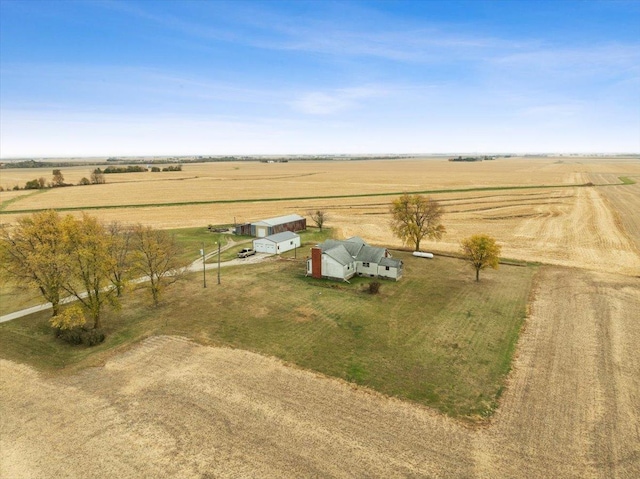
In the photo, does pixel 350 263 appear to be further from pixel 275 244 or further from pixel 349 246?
pixel 275 244

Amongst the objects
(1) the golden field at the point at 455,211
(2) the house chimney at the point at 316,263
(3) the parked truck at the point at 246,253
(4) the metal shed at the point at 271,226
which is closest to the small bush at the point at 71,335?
(2) the house chimney at the point at 316,263

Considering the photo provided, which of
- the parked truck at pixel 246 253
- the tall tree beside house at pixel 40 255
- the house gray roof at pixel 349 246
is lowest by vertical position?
the parked truck at pixel 246 253

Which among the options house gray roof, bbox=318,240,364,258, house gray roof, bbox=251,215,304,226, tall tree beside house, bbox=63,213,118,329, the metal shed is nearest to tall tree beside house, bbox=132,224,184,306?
tall tree beside house, bbox=63,213,118,329

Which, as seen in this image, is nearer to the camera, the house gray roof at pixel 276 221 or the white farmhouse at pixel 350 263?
the white farmhouse at pixel 350 263

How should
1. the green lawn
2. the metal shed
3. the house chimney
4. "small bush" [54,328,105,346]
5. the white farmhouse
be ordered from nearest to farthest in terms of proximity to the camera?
the green lawn, "small bush" [54,328,105,346], the white farmhouse, the house chimney, the metal shed

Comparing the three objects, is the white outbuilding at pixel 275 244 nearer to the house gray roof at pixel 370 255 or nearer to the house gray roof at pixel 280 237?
the house gray roof at pixel 280 237

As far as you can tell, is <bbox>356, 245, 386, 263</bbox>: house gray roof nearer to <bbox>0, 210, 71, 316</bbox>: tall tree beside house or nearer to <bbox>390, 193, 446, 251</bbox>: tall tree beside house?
<bbox>390, 193, 446, 251</bbox>: tall tree beside house

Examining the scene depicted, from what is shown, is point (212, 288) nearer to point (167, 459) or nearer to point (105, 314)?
point (105, 314)

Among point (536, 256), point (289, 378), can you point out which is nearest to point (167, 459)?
point (289, 378)
